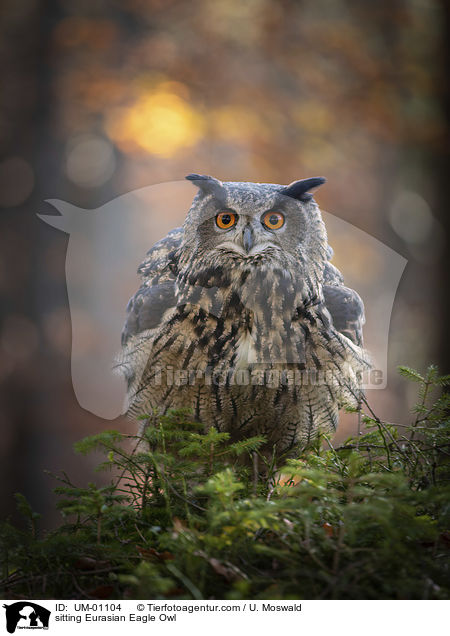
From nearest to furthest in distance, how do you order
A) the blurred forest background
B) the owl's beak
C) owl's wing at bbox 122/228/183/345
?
the owl's beak < owl's wing at bbox 122/228/183/345 < the blurred forest background

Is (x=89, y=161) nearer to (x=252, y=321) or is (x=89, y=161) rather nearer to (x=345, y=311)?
(x=252, y=321)

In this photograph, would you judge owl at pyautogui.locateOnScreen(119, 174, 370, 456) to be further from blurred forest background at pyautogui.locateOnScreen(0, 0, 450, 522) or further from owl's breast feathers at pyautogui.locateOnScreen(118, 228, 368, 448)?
blurred forest background at pyautogui.locateOnScreen(0, 0, 450, 522)

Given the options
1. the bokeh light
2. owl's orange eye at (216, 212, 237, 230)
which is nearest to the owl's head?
owl's orange eye at (216, 212, 237, 230)

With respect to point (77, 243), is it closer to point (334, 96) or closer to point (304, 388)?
point (304, 388)

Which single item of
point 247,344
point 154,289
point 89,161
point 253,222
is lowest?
point 247,344

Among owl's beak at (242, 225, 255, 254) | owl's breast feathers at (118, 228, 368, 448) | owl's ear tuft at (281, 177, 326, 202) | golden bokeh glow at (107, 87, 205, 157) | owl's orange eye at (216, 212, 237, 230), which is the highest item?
golden bokeh glow at (107, 87, 205, 157)

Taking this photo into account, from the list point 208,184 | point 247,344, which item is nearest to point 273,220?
point 208,184
